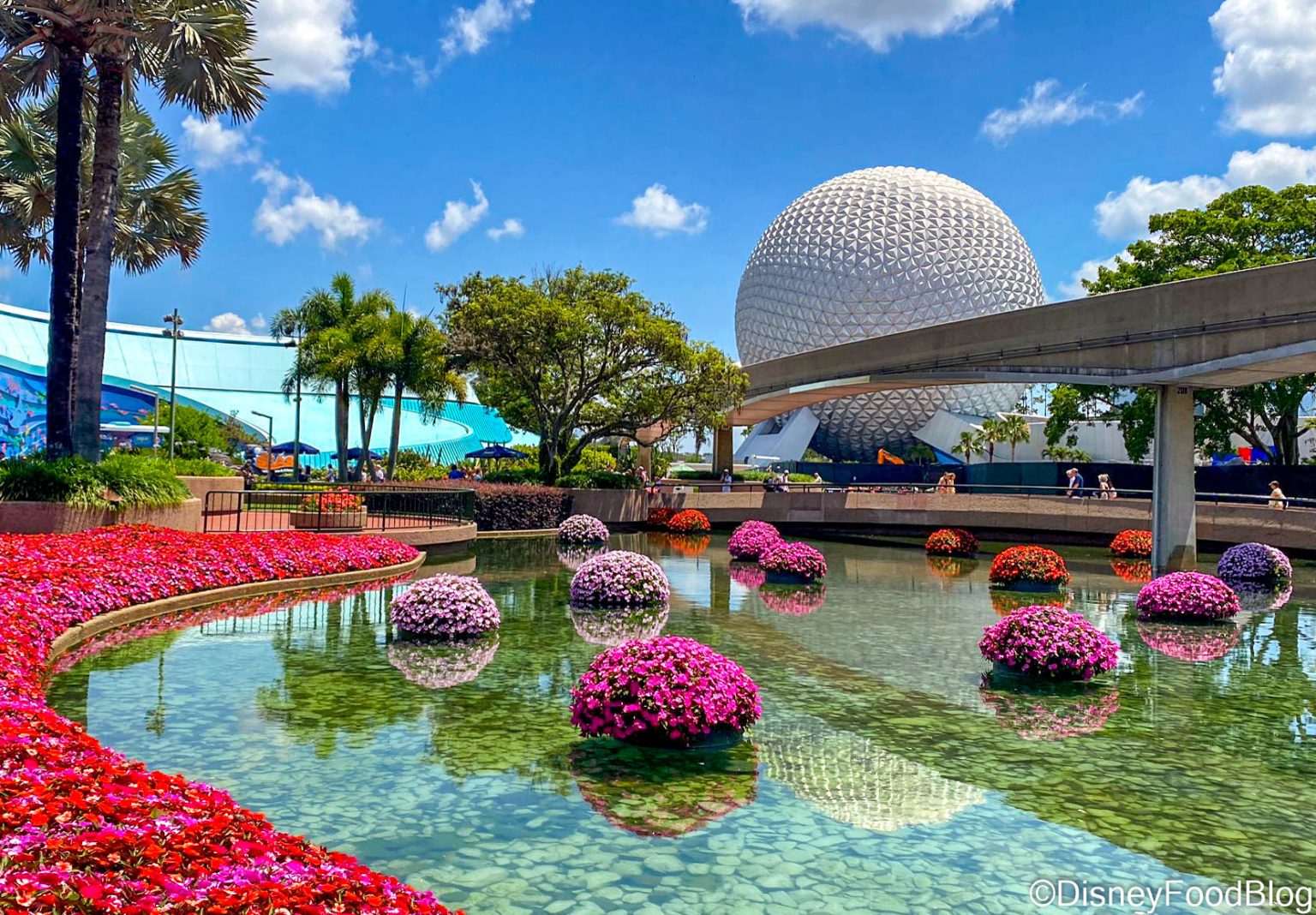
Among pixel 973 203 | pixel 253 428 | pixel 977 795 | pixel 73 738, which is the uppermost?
pixel 973 203

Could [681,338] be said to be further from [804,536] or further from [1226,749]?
[1226,749]

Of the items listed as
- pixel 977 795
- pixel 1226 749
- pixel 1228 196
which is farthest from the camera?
pixel 1228 196

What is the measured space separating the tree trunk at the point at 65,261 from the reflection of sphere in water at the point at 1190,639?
61.3 ft

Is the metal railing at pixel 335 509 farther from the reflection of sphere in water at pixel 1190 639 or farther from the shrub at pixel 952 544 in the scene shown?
the reflection of sphere in water at pixel 1190 639

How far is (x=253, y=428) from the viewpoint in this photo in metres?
76.4

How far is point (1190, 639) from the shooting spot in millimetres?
14633

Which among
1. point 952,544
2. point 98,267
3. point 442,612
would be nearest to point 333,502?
point 98,267

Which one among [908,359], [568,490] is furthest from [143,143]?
[908,359]

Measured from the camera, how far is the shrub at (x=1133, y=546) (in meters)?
27.5

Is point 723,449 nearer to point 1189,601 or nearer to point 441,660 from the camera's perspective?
point 1189,601

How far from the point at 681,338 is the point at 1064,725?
2580 centimetres

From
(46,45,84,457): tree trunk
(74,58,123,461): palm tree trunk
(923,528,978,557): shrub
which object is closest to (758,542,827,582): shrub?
(923,528,978,557): shrub

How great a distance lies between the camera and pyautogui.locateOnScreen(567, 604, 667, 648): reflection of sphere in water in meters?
13.6

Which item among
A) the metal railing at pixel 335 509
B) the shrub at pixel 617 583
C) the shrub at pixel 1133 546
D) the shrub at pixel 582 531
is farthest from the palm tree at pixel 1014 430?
the shrub at pixel 617 583
